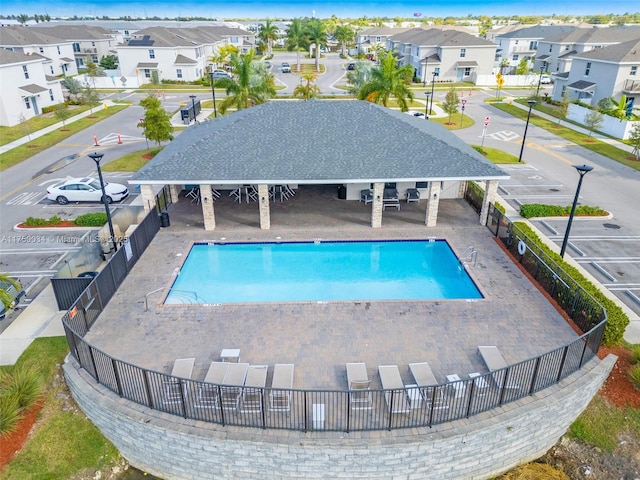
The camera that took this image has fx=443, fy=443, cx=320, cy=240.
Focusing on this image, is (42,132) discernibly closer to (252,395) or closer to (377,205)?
(377,205)

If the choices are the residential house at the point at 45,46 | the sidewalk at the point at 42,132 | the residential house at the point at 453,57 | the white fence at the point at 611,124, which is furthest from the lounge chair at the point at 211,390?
the residential house at the point at 453,57

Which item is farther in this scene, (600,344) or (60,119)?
(60,119)

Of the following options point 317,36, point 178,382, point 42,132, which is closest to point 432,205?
point 178,382

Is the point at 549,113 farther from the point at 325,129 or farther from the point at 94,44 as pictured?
the point at 94,44

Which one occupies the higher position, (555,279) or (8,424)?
(555,279)

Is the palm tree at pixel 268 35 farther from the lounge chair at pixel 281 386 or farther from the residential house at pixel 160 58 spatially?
the lounge chair at pixel 281 386

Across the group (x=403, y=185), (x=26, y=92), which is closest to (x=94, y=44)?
(x=26, y=92)
